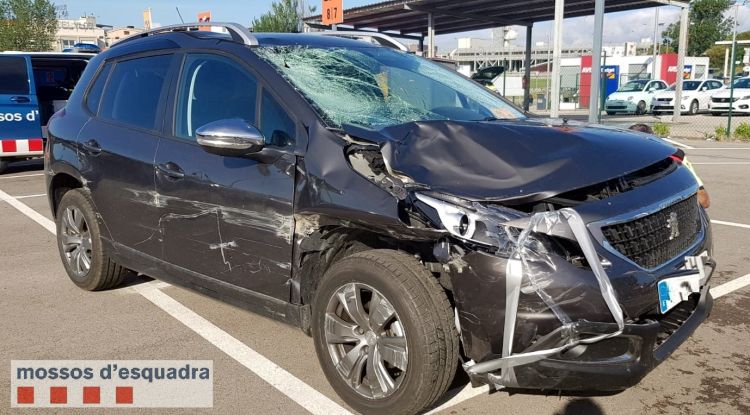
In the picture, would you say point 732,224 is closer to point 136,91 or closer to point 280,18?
point 136,91

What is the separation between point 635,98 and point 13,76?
2568 cm

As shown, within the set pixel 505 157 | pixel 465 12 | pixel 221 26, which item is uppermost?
pixel 465 12

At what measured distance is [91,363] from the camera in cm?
371

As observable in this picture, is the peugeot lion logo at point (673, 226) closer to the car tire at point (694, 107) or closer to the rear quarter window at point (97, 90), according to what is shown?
the rear quarter window at point (97, 90)

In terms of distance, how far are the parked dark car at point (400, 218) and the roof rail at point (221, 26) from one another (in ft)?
0.13

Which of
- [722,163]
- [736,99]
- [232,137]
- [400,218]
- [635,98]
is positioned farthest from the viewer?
[635,98]

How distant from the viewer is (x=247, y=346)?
3.89m

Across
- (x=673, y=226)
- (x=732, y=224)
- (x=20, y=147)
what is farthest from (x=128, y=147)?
(x=20, y=147)

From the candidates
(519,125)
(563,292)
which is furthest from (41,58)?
(563,292)

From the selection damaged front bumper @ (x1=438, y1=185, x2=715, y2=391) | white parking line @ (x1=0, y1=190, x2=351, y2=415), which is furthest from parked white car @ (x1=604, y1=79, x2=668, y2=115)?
damaged front bumper @ (x1=438, y1=185, x2=715, y2=391)

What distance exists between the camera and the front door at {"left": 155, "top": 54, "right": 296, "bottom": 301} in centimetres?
326

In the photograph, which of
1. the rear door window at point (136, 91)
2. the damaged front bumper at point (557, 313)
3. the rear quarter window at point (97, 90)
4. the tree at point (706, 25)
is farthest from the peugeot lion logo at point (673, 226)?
the tree at point (706, 25)

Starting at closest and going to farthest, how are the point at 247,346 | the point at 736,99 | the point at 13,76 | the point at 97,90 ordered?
1. the point at 247,346
2. the point at 97,90
3. the point at 13,76
4. the point at 736,99

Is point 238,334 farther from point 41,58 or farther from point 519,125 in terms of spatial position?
point 41,58
